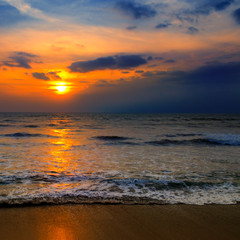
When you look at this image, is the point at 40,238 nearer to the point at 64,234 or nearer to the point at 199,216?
the point at 64,234

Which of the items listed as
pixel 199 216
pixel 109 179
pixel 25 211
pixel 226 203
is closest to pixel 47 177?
pixel 109 179

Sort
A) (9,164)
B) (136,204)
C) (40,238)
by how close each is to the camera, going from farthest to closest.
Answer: (9,164) < (136,204) < (40,238)

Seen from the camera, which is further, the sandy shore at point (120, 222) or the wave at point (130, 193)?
the wave at point (130, 193)

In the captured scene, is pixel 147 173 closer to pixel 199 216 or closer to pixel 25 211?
pixel 199 216

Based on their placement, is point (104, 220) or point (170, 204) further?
point (170, 204)

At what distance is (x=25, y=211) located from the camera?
4.74 m

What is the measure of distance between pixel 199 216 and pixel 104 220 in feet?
6.60

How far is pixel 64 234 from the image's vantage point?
388cm

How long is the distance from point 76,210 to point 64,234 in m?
0.98

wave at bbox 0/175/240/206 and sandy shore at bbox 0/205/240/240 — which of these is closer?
sandy shore at bbox 0/205/240/240

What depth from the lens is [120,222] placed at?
436cm

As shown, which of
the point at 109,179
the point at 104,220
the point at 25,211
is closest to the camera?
the point at 104,220

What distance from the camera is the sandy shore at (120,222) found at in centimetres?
390

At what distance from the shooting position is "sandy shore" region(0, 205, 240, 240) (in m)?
3.90
